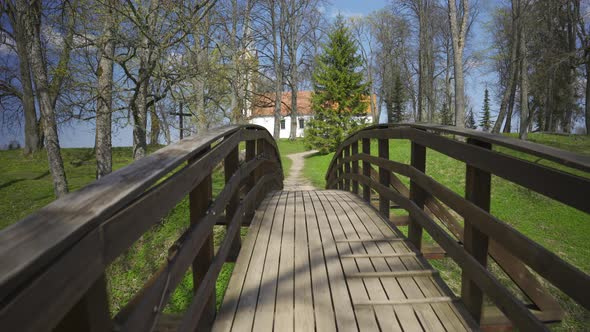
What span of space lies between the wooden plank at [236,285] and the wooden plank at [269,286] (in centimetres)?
14

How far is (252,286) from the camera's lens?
2486 millimetres

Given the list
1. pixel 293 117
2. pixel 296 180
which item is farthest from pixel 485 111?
pixel 296 180

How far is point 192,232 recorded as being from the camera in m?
1.80

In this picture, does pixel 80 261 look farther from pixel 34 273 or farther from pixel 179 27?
pixel 179 27

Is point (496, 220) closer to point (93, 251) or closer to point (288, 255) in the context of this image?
point (288, 255)

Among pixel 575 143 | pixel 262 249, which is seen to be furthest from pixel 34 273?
pixel 575 143

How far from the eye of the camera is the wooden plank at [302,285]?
82.7 inches

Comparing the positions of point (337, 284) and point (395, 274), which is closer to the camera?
point (337, 284)

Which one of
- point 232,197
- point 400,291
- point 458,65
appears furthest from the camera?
point 458,65

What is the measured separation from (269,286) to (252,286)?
0.40 feet

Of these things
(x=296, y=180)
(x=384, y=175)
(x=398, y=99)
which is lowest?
(x=296, y=180)

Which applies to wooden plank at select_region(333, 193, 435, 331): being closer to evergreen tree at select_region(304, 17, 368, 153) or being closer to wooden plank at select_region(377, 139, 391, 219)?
wooden plank at select_region(377, 139, 391, 219)

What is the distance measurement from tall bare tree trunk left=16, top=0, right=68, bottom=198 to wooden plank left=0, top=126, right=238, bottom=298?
814cm

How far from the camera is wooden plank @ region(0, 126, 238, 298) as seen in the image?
69 cm
